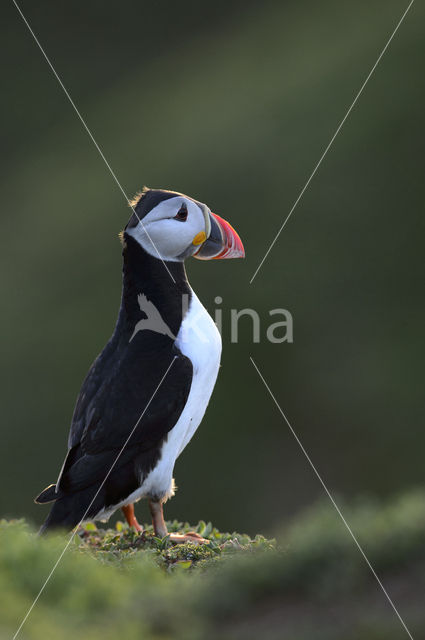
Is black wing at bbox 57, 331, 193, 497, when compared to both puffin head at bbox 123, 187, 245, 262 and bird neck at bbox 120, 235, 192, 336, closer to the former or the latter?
bird neck at bbox 120, 235, 192, 336

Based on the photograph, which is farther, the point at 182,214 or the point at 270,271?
the point at 270,271

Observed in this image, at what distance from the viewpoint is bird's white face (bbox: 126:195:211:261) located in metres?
4.85

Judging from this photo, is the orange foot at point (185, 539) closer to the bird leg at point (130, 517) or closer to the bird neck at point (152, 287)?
the bird leg at point (130, 517)

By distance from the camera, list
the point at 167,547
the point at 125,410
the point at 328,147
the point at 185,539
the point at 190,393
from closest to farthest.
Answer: the point at 167,547
the point at 185,539
the point at 125,410
the point at 190,393
the point at 328,147

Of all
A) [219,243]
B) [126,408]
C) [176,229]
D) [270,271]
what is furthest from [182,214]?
[270,271]

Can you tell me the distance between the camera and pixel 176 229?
191 inches

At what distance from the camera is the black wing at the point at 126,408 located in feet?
14.5

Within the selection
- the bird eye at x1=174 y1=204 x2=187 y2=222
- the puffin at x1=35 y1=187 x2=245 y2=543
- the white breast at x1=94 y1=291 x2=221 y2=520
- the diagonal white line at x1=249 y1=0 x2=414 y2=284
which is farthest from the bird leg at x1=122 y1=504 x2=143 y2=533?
the diagonal white line at x1=249 y1=0 x2=414 y2=284

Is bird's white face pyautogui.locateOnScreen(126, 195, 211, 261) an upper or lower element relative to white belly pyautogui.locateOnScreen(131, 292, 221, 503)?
upper

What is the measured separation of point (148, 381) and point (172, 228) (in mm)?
875

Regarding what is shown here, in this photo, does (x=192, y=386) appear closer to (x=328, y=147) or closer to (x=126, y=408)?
(x=126, y=408)

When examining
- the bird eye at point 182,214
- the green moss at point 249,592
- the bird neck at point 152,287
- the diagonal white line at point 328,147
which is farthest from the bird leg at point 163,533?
the diagonal white line at point 328,147

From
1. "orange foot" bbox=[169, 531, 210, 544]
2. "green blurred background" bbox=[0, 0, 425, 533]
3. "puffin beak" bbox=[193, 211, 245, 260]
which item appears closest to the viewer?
"orange foot" bbox=[169, 531, 210, 544]

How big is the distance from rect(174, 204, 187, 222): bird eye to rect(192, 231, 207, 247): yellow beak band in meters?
0.12
